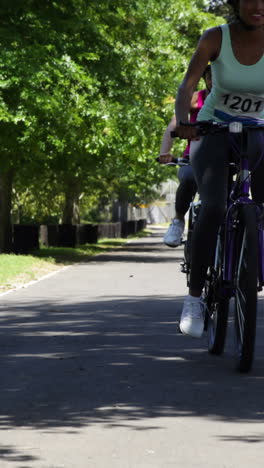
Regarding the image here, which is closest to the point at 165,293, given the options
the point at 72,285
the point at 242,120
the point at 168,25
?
the point at 72,285

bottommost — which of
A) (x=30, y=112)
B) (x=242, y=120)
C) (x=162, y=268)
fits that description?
(x=162, y=268)

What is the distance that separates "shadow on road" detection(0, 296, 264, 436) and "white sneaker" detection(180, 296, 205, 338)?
243mm

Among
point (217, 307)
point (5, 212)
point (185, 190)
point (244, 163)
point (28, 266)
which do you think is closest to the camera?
point (244, 163)

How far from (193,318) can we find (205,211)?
65cm

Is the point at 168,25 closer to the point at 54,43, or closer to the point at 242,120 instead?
the point at 54,43

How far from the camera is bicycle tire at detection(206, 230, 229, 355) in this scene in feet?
21.0

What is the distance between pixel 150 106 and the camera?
2922 centimetres

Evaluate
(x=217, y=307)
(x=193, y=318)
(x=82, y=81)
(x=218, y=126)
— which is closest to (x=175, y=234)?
(x=217, y=307)

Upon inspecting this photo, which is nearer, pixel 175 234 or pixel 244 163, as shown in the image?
pixel 244 163

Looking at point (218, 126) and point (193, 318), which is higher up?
point (218, 126)

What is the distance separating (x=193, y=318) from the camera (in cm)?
641

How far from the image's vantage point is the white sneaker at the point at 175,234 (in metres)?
7.29

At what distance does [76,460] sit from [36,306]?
7.53 meters

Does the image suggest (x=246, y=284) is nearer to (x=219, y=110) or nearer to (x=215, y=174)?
(x=215, y=174)
